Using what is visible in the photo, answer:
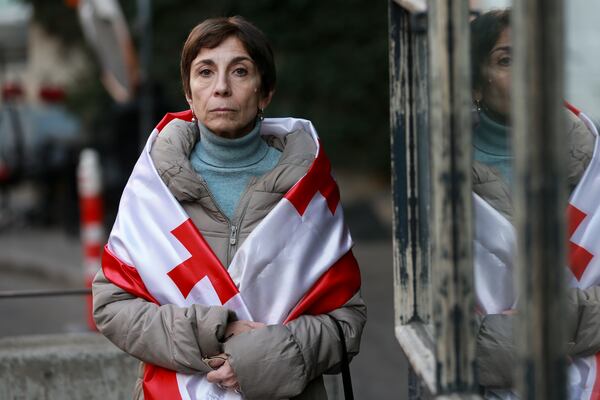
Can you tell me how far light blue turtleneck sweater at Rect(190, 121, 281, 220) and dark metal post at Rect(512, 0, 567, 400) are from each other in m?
1.35

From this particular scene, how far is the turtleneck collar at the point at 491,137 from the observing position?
1888 mm

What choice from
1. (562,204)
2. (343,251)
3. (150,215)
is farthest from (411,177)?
(562,204)

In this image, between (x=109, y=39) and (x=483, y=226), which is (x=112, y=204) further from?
(x=483, y=226)

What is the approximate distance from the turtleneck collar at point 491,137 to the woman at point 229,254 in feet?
2.62

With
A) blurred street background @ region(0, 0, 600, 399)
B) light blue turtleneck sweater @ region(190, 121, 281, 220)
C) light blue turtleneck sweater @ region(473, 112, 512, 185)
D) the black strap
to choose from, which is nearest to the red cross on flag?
light blue turtleneck sweater @ region(473, 112, 512, 185)

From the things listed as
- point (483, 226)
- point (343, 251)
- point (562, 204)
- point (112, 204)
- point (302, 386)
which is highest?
point (562, 204)

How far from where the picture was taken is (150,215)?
2.71 m

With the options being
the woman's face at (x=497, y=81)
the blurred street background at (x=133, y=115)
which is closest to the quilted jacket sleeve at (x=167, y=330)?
the woman's face at (x=497, y=81)

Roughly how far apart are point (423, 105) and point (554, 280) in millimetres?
961

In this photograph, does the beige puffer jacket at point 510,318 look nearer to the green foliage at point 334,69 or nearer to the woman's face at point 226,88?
the woman's face at point 226,88

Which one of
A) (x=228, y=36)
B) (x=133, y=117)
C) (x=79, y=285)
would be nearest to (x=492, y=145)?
(x=228, y=36)

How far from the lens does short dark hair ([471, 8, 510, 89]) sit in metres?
1.91

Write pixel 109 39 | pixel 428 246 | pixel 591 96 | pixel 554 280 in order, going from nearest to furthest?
pixel 554 280 → pixel 591 96 → pixel 428 246 → pixel 109 39

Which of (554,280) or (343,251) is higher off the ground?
(554,280)
